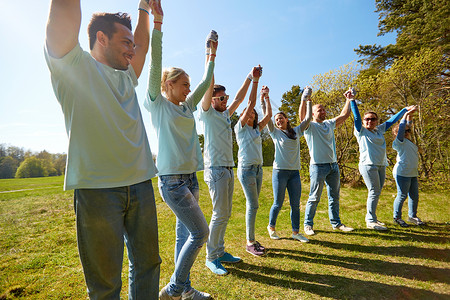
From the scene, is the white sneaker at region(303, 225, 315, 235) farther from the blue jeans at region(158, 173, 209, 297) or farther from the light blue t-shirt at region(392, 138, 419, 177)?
the blue jeans at region(158, 173, 209, 297)

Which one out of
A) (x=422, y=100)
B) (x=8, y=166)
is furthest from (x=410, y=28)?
(x=8, y=166)

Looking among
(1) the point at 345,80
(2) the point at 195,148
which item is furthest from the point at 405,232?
(1) the point at 345,80

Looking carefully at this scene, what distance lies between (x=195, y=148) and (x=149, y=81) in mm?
759

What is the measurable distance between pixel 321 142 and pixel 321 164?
443 millimetres

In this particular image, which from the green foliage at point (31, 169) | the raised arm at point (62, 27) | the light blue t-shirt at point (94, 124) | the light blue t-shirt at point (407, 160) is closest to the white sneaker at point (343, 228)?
the light blue t-shirt at point (407, 160)

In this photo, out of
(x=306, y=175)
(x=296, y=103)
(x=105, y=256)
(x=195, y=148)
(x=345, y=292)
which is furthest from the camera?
(x=296, y=103)

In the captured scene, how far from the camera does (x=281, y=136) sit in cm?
459

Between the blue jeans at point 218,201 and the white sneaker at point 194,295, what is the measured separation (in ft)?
2.30

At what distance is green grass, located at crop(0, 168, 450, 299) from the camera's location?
8.89 feet

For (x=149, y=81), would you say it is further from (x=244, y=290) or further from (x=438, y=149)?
(x=438, y=149)

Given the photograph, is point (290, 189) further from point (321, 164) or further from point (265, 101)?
point (265, 101)

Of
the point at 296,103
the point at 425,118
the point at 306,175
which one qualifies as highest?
the point at 296,103

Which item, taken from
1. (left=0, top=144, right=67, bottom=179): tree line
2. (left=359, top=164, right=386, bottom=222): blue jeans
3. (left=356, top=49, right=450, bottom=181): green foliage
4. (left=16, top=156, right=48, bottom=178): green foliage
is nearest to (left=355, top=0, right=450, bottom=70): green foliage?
(left=356, top=49, right=450, bottom=181): green foliage

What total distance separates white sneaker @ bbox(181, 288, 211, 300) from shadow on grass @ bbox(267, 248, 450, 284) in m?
1.51
